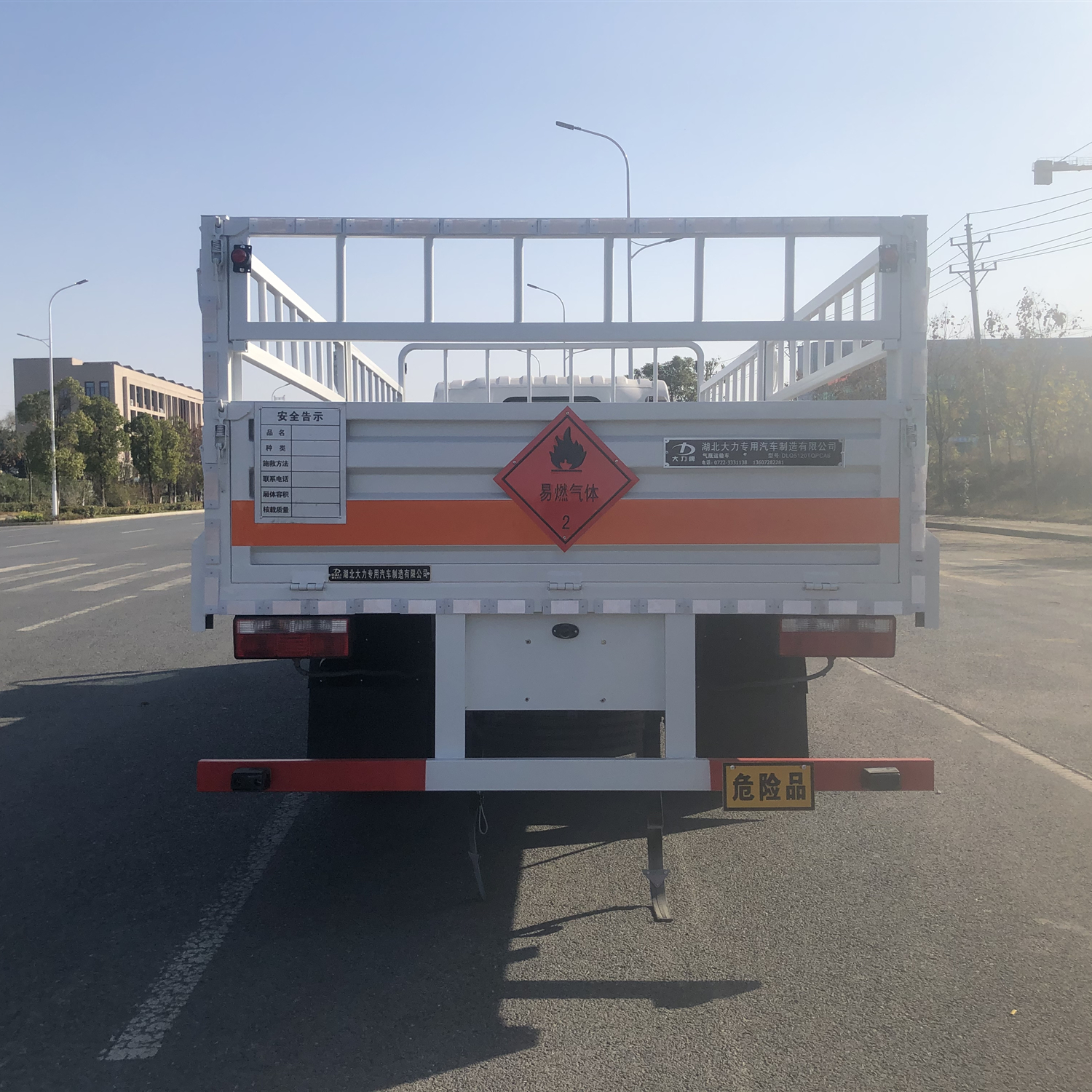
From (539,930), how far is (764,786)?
1071 millimetres

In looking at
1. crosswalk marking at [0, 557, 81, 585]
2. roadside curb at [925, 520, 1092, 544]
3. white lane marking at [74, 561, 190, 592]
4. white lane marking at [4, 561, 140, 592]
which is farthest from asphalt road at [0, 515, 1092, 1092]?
roadside curb at [925, 520, 1092, 544]

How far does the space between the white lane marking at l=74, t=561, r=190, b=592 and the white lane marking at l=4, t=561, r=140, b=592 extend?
0.71 ft

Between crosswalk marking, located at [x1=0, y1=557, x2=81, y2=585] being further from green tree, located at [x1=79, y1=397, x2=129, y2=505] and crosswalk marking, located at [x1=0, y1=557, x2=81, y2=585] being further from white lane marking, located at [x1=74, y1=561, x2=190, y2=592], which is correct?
green tree, located at [x1=79, y1=397, x2=129, y2=505]

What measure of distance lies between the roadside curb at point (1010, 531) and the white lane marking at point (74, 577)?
62.6 feet

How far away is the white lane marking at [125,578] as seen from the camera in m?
15.7

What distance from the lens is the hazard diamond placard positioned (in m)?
3.69

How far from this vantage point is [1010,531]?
31.1m

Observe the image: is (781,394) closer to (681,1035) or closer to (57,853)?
(681,1035)

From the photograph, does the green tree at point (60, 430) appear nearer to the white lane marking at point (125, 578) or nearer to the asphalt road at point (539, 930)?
the white lane marking at point (125, 578)

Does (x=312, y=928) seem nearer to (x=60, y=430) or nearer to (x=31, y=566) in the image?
(x=31, y=566)

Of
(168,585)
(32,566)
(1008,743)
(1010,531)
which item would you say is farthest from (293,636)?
(1010,531)

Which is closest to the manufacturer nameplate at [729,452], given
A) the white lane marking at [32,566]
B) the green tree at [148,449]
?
the white lane marking at [32,566]

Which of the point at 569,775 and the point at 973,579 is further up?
the point at 569,775

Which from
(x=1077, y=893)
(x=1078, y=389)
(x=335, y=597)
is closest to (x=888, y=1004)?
(x=1077, y=893)
